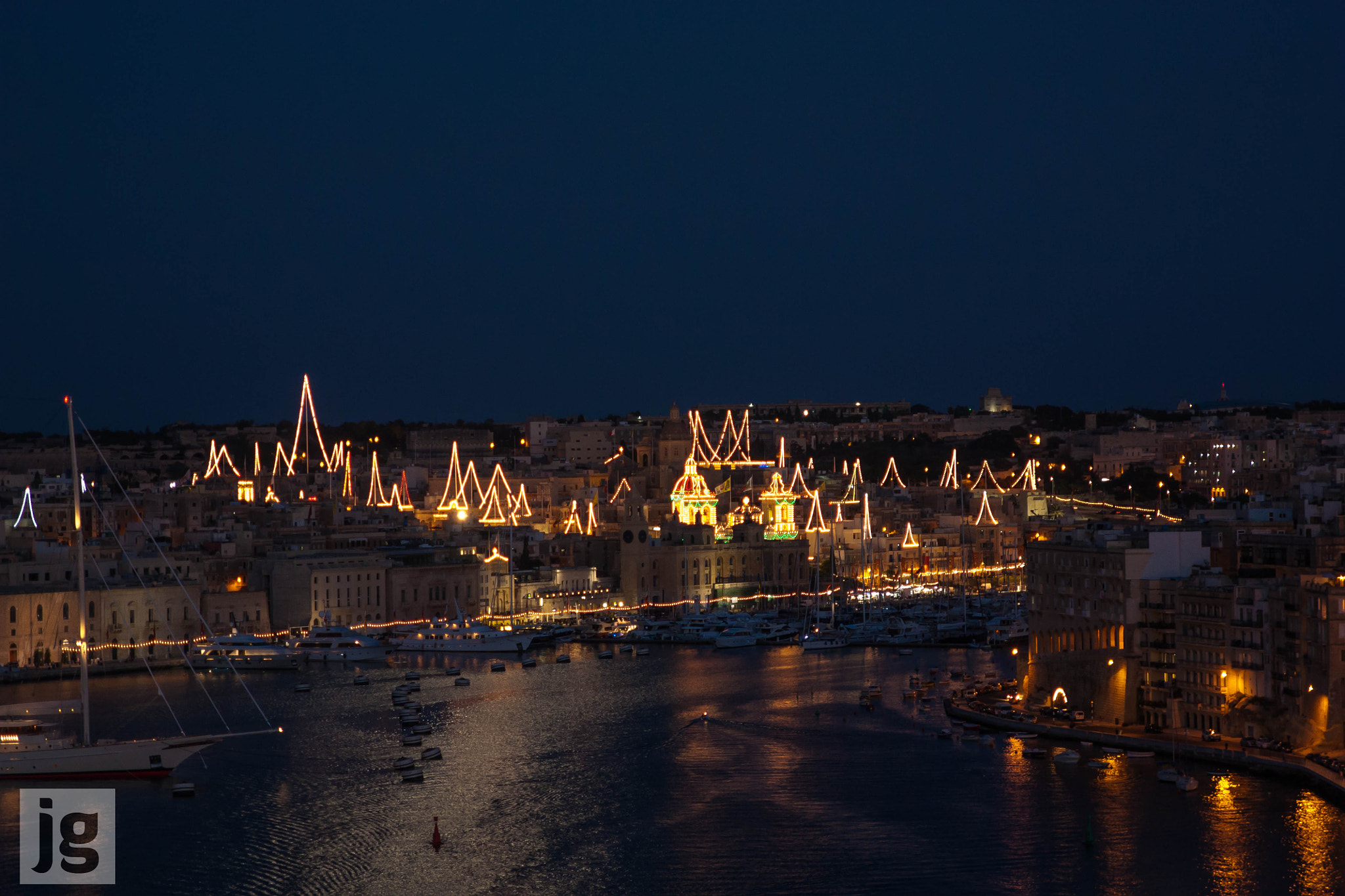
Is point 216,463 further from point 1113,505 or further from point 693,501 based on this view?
point 1113,505

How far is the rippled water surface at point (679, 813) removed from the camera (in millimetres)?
12383

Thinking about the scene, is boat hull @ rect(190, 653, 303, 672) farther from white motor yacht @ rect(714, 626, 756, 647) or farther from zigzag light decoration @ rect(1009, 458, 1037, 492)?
zigzag light decoration @ rect(1009, 458, 1037, 492)

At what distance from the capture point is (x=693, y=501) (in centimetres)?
3738

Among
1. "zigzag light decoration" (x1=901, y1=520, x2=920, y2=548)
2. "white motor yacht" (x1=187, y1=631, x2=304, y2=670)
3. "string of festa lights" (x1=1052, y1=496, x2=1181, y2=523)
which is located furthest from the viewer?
"zigzag light decoration" (x1=901, y1=520, x2=920, y2=548)

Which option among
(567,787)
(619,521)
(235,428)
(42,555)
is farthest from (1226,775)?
(235,428)

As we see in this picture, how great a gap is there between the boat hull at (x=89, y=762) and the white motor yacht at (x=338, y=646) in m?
9.24

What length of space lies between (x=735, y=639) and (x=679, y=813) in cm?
1303

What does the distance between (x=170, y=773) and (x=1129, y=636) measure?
8.49 meters

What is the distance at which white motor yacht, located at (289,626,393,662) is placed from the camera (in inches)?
990

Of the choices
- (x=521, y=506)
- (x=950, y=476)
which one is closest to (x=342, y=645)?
(x=521, y=506)

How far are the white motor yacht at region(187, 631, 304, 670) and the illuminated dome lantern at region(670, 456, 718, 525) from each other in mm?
13256

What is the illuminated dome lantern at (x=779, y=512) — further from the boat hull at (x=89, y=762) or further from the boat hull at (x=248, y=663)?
the boat hull at (x=89, y=762)

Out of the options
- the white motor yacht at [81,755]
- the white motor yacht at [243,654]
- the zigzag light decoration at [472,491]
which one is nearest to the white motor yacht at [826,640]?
the white motor yacht at [243,654]

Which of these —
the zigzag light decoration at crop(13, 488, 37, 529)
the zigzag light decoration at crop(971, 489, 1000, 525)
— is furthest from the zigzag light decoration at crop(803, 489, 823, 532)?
the zigzag light decoration at crop(13, 488, 37, 529)
